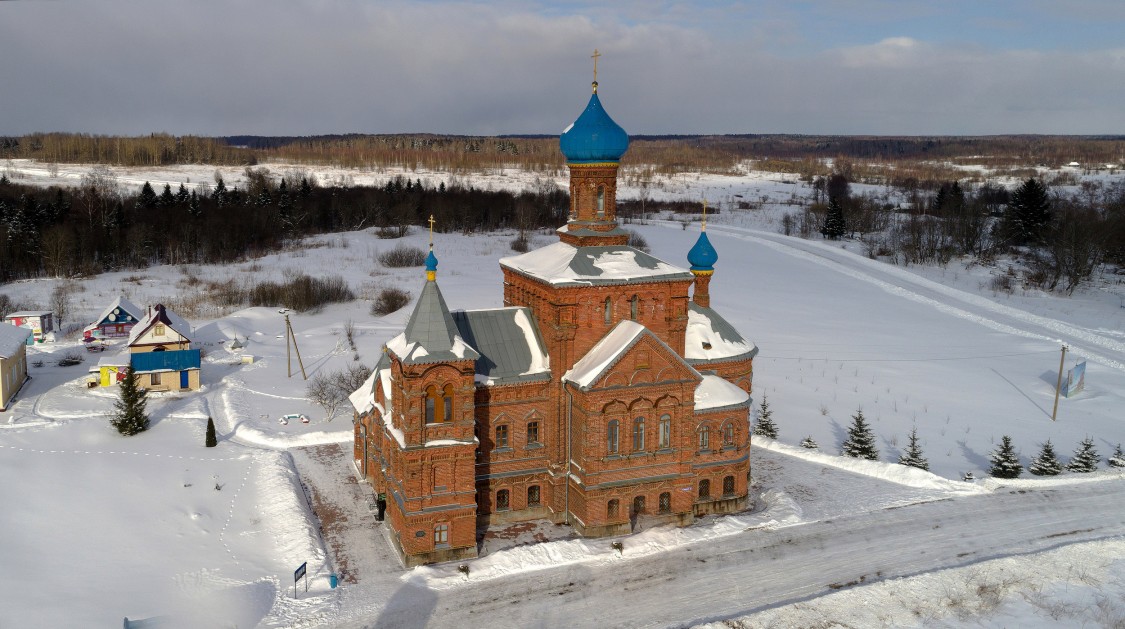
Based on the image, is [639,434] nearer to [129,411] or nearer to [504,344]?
[504,344]

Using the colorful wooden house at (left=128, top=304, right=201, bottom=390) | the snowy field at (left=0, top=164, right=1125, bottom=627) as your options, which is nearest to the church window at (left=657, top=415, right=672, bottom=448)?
the snowy field at (left=0, top=164, right=1125, bottom=627)

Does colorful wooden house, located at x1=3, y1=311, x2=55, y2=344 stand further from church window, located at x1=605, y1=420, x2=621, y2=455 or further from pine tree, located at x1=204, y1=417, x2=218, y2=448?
church window, located at x1=605, y1=420, x2=621, y2=455

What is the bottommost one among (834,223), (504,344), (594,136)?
(504,344)

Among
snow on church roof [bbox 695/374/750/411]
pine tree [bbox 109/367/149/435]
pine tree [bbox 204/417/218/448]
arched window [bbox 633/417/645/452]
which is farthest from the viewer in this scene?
pine tree [bbox 109/367/149/435]

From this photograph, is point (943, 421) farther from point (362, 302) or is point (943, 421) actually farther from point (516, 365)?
point (362, 302)

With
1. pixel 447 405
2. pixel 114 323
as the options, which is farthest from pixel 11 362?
pixel 447 405

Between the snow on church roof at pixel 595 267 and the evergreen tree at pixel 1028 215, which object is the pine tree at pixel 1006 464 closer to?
the snow on church roof at pixel 595 267
